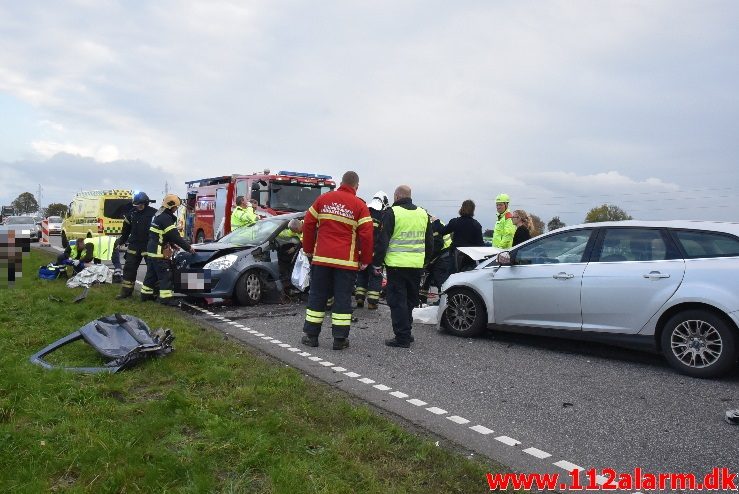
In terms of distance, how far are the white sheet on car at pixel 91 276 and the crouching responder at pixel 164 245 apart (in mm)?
2113

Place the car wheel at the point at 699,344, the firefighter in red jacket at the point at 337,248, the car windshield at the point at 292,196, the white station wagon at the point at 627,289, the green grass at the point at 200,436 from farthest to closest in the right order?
the car windshield at the point at 292,196 → the firefighter in red jacket at the point at 337,248 → the white station wagon at the point at 627,289 → the car wheel at the point at 699,344 → the green grass at the point at 200,436

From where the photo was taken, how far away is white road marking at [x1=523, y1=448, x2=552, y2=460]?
152 inches

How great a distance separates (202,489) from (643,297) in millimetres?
4653

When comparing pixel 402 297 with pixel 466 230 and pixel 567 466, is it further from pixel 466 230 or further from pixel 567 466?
pixel 567 466

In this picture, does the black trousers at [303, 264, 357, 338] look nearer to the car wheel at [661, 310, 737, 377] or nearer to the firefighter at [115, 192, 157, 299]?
the car wheel at [661, 310, 737, 377]

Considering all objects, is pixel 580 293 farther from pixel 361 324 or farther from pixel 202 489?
pixel 202 489

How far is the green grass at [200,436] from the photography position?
3.27 m

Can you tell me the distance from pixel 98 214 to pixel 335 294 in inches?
690

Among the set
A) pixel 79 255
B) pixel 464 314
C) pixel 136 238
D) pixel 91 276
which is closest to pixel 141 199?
pixel 136 238

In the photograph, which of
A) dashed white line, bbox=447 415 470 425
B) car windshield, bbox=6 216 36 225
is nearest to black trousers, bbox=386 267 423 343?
dashed white line, bbox=447 415 470 425

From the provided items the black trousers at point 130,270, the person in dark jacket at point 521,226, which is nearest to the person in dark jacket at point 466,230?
the person in dark jacket at point 521,226

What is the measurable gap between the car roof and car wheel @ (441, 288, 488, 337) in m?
1.41

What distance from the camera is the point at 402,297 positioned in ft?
23.1

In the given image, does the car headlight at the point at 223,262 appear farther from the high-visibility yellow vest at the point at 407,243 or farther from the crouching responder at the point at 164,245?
the high-visibility yellow vest at the point at 407,243
